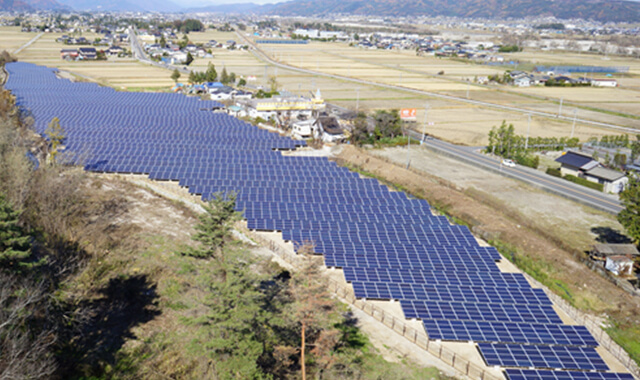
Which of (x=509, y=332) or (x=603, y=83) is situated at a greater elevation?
(x=603, y=83)

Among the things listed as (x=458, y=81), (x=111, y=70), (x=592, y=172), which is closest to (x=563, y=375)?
(x=592, y=172)

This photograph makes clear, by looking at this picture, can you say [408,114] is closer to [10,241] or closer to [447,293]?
[447,293]

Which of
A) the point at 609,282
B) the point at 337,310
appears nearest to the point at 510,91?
the point at 609,282

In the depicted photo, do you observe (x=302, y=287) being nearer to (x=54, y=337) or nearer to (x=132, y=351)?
(x=132, y=351)

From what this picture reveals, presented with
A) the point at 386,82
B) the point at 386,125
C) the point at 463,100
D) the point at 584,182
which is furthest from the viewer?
the point at 386,82

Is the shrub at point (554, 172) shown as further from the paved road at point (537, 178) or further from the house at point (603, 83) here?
the house at point (603, 83)
